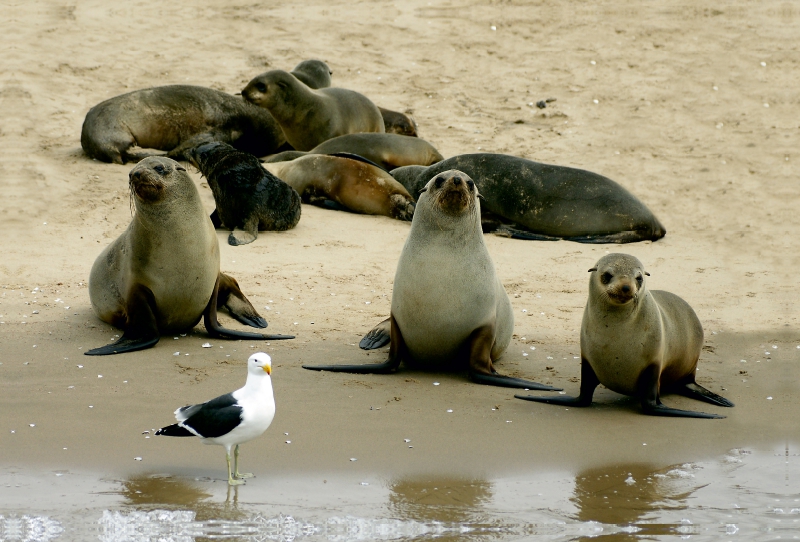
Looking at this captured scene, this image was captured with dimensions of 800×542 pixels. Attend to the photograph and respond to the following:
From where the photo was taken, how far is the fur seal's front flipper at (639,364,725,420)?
5125mm

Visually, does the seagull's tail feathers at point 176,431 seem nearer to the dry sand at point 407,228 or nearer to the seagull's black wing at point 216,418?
the seagull's black wing at point 216,418

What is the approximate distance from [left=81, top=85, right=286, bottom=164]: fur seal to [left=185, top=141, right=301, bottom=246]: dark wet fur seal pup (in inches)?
55.9

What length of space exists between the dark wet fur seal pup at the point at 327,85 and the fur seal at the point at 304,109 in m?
0.28

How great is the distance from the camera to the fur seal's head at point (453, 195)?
5.75 metres

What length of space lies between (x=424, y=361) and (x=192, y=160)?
436cm

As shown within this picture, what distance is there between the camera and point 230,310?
660cm

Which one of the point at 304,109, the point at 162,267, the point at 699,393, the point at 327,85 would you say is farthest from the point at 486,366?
the point at 327,85

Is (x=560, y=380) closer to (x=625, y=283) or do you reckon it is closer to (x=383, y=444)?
(x=625, y=283)

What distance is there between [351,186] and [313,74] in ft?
10.4

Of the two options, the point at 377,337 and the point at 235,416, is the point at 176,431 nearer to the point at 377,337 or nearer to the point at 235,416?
the point at 235,416

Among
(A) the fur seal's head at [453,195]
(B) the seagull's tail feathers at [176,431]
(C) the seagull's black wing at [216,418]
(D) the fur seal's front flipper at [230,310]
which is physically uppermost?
(A) the fur seal's head at [453,195]

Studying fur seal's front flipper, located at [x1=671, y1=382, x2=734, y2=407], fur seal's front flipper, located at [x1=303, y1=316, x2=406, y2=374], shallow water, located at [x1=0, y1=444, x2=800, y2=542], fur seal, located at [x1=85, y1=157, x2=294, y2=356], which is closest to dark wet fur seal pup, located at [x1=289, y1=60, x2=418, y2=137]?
fur seal, located at [x1=85, y1=157, x2=294, y2=356]

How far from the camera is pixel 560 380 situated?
5762 millimetres

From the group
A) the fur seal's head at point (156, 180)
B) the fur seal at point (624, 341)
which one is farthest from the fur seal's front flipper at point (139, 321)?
the fur seal at point (624, 341)
